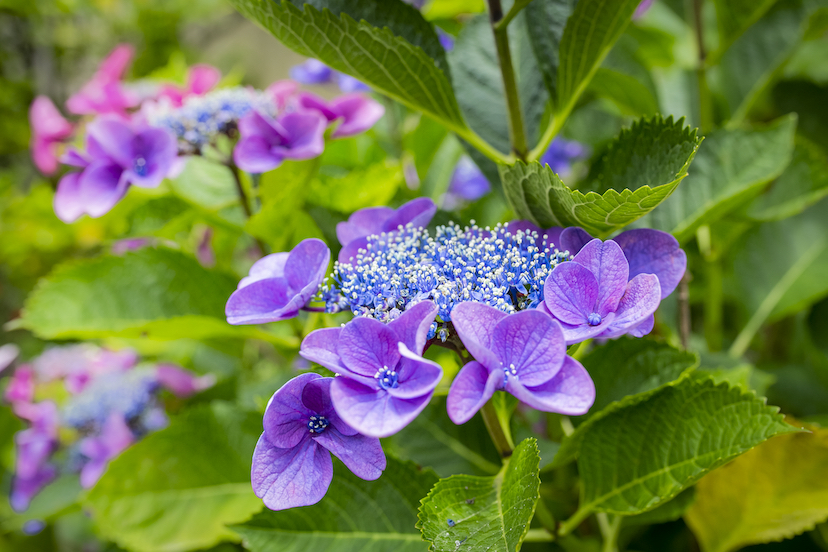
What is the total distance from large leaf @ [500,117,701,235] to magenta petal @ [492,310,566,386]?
84mm

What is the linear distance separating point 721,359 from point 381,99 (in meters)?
0.62

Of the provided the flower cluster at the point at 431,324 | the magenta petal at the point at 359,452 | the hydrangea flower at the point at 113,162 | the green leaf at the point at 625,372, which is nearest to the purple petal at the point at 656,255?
the flower cluster at the point at 431,324

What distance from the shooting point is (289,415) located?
355 millimetres

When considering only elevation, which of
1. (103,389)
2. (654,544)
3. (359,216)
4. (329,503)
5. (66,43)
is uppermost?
(359,216)

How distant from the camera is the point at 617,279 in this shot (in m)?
0.36

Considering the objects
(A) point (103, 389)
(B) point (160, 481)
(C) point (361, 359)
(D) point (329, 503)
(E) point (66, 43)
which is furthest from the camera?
(E) point (66, 43)

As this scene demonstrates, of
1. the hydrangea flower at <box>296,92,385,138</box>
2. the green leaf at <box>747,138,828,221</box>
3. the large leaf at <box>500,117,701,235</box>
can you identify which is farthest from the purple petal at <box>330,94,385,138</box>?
the green leaf at <box>747,138,828,221</box>

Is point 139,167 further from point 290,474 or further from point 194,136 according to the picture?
point 290,474

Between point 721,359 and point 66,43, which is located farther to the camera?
point 66,43

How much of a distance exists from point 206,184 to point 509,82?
0.43 meters

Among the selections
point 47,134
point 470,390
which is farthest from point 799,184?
point 47,134

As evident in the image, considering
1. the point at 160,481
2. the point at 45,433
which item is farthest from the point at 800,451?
the point at 45,433

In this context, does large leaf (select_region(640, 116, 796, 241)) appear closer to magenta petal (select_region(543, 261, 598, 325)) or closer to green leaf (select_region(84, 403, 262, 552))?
magenta petal (select_region(543, 261, 598, 325))

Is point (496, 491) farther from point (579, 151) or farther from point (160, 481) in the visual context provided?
point (579, 151)
